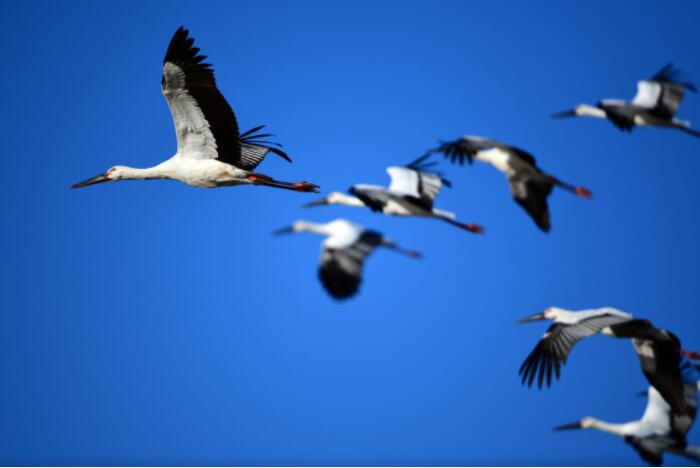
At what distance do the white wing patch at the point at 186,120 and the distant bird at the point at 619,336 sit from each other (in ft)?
16.7

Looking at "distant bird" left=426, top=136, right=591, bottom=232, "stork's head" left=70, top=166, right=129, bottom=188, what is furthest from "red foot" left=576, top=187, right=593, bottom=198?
"stork's head" left=70, top=166, right=129, bottom=188

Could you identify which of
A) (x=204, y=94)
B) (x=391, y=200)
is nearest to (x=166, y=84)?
(x=204, y=94)

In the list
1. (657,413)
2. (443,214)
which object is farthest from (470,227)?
(657,413)

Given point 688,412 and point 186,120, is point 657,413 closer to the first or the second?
point 688,412

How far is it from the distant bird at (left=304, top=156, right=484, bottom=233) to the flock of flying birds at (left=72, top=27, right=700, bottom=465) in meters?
0.01

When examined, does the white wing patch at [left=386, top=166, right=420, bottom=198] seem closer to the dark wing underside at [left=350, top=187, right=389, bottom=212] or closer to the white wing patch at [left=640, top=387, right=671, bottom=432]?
the dark wing underside at [left=350, top=187, right=389, bottom=212]

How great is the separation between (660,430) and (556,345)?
10.3 feet

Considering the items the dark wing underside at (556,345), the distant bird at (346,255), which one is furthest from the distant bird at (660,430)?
the distant bird at (346,255)

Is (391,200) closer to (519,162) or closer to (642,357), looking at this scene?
(519,162)

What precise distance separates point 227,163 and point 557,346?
5.04m

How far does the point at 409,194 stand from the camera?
16.3 m

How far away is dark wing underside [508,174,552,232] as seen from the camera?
1510 centimetres

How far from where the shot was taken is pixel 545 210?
1520 cm

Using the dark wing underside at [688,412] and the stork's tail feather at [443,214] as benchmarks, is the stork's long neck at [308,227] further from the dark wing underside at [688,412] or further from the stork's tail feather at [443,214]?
the dark wing underside at [688,412]
